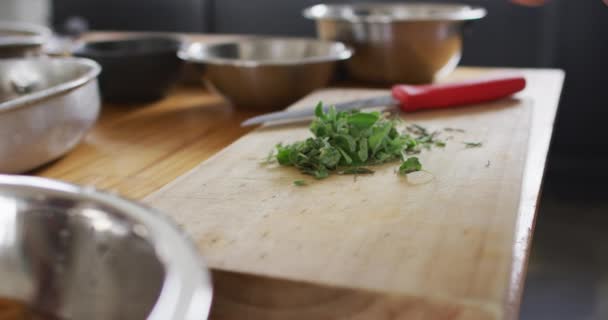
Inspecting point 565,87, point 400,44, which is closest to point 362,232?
point 400,44

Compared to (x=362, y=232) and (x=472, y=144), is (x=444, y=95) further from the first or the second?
(x=362, y=232)

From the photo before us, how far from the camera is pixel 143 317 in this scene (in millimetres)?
441

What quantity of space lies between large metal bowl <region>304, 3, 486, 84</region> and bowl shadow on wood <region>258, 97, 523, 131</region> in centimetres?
24

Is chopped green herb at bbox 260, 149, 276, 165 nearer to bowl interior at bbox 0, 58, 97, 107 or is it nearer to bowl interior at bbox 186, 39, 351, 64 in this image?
bowl interior at bbox 0, 58, 97, 107

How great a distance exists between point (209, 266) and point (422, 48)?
812 millimetres

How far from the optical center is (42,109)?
729 millimetres

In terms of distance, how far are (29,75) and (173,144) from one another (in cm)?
23

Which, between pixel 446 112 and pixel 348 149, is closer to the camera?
pixel 348 149

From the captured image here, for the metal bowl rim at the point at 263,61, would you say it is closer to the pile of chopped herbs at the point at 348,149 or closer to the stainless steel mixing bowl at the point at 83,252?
the pile of chopped herbs at the point at 348,149

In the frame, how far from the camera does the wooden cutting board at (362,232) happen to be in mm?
474

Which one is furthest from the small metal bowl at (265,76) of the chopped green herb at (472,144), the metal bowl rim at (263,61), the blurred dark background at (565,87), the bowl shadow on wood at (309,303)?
the blurred dark background at (565,87)

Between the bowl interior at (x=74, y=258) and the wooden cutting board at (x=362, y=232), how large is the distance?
0.28ft

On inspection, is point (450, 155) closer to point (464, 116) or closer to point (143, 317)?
point (464, 116)

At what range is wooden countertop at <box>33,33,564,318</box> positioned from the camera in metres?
0.73
